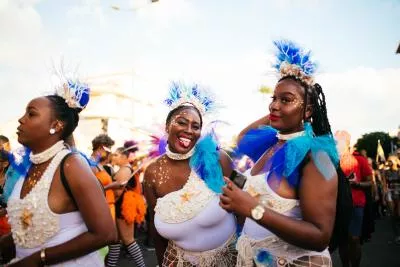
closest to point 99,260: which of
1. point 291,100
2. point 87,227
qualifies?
point 87,227

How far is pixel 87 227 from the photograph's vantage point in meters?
2.11

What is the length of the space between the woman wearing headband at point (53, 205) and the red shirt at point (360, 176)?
455cm

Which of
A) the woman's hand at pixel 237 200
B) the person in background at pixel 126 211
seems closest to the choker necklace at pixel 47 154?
the woman's hand at pixel 237 200

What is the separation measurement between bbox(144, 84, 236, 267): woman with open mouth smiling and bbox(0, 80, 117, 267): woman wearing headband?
63 centimetres

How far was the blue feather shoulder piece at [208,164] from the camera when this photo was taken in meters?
2.78

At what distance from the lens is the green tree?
205ft

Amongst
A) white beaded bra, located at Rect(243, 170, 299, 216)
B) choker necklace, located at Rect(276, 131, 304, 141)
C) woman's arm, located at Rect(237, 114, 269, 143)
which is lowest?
white beaded bra, located at Rect(243, 170, 299, 216)

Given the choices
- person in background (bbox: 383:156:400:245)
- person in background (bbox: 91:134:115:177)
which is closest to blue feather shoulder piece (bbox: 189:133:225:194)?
person in background (bbox: 91:134:115:177)

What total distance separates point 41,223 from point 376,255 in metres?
6.40

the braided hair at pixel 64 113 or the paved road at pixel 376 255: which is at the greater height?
the braided hair at pixel 64 113

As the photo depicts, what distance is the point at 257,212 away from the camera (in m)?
1.79

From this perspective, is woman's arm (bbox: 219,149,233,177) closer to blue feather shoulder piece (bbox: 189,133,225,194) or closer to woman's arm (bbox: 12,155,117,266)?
blue feather shoulder piece (bbox: 189,133,225,194)

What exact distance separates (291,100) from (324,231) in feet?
2.43

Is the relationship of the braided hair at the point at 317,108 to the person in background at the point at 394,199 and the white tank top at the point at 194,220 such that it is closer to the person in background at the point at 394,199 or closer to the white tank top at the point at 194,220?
the white tank top at the point at 194,220
